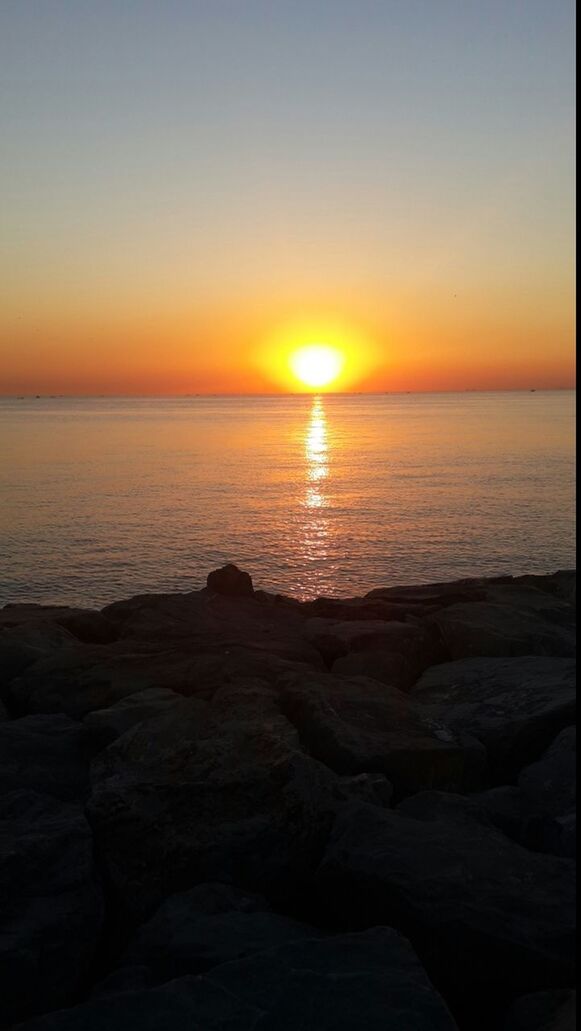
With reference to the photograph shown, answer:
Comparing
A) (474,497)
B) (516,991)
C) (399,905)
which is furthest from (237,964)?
(474,497)

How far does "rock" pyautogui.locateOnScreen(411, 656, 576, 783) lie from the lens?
24.8ft

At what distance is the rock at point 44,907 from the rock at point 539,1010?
2.53 meters

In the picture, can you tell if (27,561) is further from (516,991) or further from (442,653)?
(516,991)

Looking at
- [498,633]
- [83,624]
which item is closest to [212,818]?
[498,633]

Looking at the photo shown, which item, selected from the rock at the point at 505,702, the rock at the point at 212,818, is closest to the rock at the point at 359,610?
the rock at the point at 505,702

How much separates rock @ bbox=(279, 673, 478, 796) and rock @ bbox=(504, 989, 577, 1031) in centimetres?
257

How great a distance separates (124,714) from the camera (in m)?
7.76

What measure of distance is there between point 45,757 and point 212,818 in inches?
95.3

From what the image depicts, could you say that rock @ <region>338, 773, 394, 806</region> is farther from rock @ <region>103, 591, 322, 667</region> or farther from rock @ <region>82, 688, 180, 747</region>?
rock @ <region>103, 591, 322, 667</region>

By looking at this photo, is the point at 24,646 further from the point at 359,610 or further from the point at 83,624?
the point at 359,610

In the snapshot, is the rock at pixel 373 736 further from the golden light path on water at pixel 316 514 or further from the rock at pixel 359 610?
the golden light path on water at pixel 316 514

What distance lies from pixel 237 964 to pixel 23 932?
4.51 feet

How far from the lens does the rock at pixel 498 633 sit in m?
10.8

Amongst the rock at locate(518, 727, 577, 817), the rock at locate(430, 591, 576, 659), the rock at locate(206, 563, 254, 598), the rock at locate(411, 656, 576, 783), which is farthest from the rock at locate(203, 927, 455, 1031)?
the rock at locate(206, 563, 254, 598)
